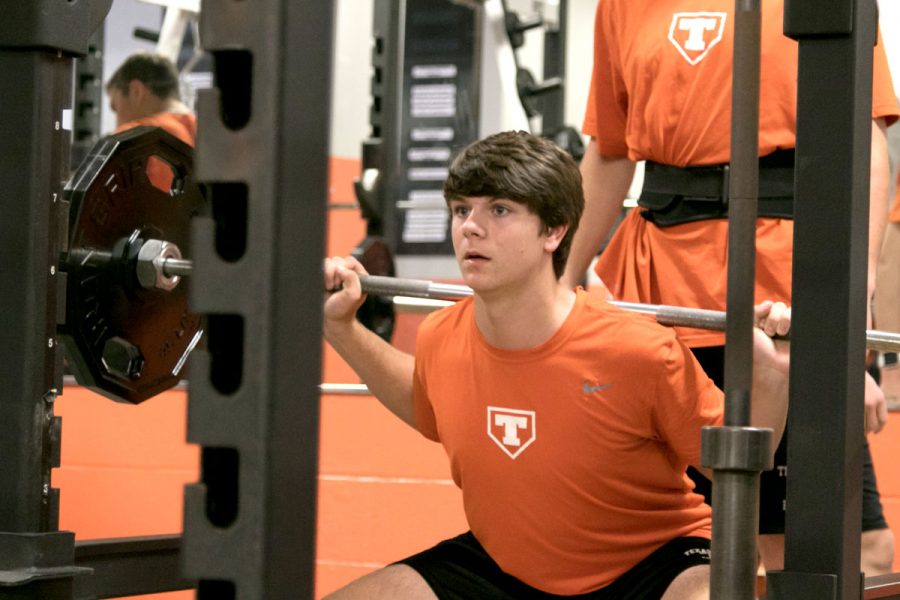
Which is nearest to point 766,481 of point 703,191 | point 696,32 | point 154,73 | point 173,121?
point 703,191

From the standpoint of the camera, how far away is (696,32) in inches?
89.2

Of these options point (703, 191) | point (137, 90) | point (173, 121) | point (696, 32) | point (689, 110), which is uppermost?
point (137, 90)

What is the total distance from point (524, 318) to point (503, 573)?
1.35ft

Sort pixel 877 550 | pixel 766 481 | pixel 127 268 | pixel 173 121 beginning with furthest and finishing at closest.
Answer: pixel 173 121
pixel 877 550
pixel 766 481
pixel 127 268

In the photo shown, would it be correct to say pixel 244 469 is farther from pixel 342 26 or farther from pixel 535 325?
pixel 342 26

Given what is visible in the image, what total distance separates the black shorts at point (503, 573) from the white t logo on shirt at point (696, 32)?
807mm

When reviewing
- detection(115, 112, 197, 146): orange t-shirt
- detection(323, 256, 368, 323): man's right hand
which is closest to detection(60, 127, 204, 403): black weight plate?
detection(323, 256, 368, 323): man's right hand

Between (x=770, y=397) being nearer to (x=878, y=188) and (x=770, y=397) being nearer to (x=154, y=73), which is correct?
(x=878, y=188)

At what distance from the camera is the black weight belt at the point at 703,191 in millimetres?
2207

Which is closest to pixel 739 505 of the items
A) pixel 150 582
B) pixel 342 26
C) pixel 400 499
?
pixel 150 582

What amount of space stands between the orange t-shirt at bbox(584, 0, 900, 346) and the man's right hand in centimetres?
53

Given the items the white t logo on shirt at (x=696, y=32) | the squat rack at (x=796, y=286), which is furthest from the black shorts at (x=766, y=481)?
the squat rack at (x=796, y=286)

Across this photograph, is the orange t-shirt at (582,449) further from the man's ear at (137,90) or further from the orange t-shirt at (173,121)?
the man's ear at (137,90)

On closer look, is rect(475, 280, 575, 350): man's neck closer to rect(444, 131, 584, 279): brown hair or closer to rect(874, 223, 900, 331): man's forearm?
rect(444, 131, 584, 279): brown hair
